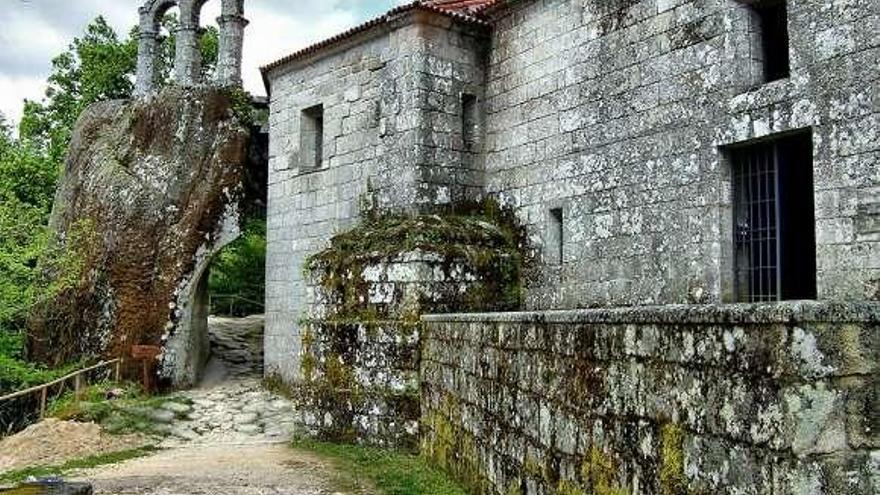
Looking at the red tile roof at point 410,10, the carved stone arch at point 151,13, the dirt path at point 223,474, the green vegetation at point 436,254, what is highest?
the carved stone arch at point 151,13

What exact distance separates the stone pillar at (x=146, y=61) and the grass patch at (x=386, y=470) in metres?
9.15

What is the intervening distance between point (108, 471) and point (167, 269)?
571 cm

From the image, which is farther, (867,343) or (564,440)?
(564,440)

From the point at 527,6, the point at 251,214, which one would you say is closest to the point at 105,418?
the point at 251,214

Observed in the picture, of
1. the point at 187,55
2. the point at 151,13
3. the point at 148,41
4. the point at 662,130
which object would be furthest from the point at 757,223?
the point at 151,13

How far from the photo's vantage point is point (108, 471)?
332 inches

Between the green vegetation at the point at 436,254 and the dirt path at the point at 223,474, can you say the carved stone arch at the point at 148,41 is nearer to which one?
the green vegetation at the point at 436,254

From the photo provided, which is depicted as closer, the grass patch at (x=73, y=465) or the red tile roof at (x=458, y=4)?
the grass patch at (x=73, y=465)

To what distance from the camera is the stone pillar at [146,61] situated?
1596 cm

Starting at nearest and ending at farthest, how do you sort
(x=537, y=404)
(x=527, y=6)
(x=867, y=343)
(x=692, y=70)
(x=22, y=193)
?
(x=867, y=343)
(x=537, y=404)
(x=692, y=70)
(x=527, y=6)
(x=22, y=193)

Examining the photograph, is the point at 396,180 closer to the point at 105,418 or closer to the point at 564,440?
the point at 105,418

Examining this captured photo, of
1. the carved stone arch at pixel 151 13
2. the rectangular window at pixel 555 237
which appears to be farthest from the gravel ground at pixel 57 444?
the carved stone arch at pixel 151 13

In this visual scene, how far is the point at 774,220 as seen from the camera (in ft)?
25.5

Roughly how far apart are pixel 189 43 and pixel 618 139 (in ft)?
30.6
